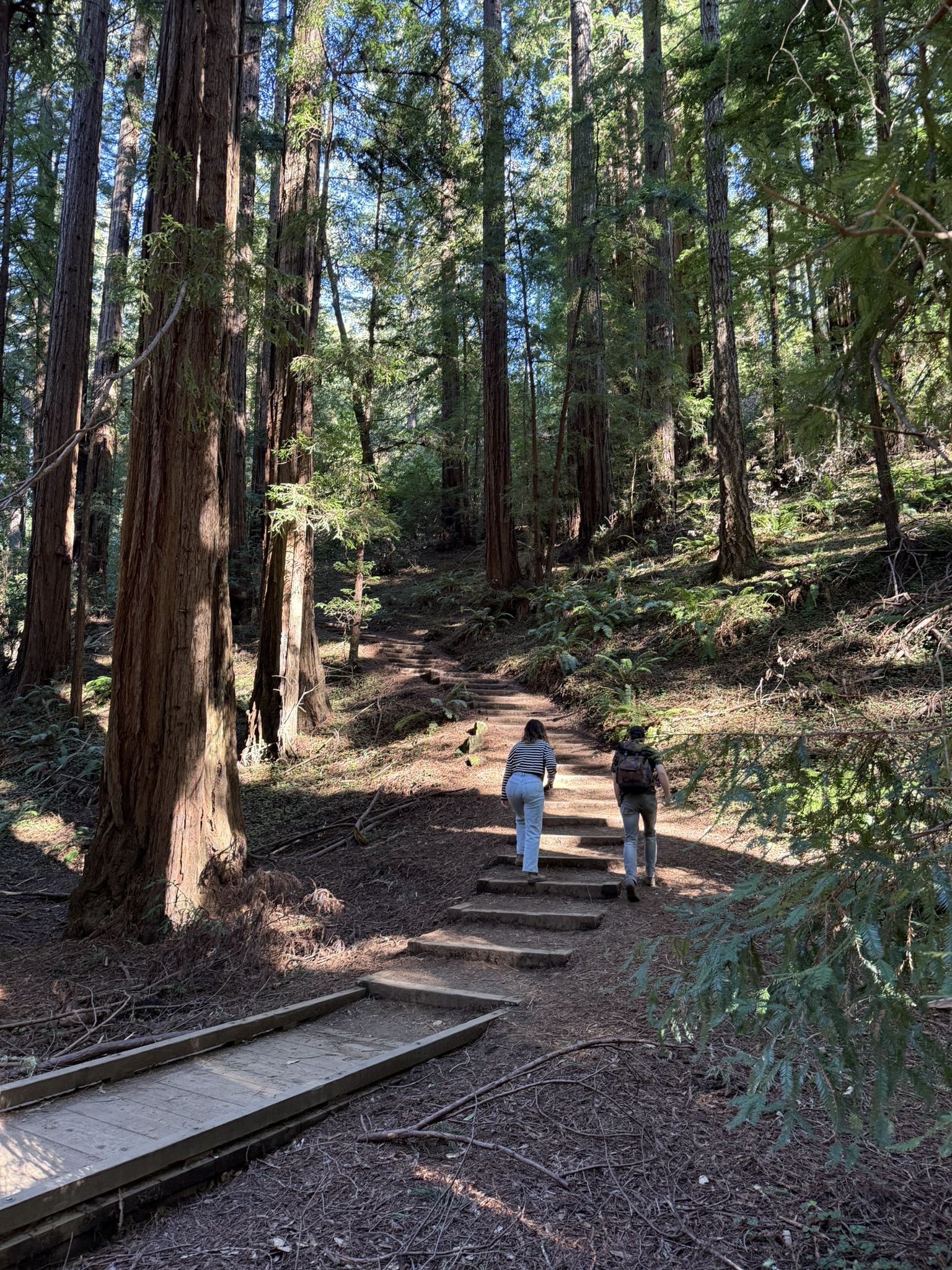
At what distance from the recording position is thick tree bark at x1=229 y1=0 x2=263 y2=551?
7.40m

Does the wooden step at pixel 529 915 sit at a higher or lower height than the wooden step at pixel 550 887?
lower

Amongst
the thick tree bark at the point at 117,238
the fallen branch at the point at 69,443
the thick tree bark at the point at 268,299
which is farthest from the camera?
the thick tree bark at the point at 117,238

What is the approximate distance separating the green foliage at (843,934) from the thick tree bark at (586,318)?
1467 cm

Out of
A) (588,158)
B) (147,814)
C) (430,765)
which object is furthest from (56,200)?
(147,814)

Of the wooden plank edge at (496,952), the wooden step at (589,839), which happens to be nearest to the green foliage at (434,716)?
the wooden step at (589,839)

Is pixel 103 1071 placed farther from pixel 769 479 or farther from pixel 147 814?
pixel 769 479

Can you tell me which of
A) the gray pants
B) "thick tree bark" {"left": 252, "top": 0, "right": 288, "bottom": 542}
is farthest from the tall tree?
the gray pants

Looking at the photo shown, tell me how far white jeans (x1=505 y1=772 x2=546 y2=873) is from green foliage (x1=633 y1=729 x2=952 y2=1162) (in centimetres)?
431

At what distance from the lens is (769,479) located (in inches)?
655

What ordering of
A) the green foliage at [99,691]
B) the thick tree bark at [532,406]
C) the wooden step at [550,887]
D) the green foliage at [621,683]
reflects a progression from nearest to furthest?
the wooden step at [550,887]
the green foliage at [621,683]
the green foliage at [99,691]
the thick tree bark at [532,406]

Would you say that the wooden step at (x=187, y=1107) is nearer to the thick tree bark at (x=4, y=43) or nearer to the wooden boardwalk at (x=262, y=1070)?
the wooden boardwalk at (x=262, y=1070)

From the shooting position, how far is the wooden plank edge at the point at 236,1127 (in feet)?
10.3

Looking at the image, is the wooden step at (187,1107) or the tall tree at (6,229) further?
the tall tree at (6,229)

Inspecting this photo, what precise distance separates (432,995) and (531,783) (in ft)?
7.15
